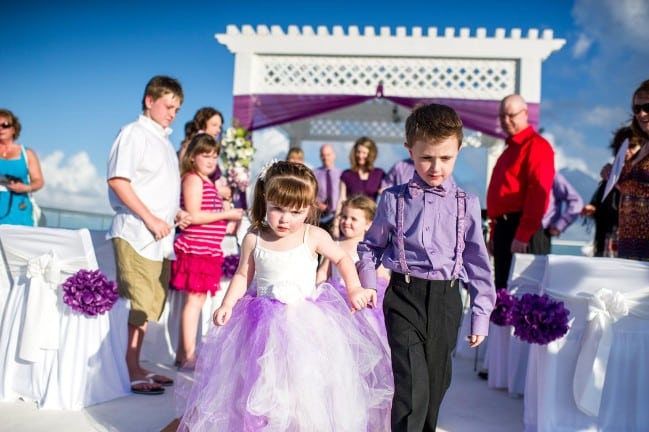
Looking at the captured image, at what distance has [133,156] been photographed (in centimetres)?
296

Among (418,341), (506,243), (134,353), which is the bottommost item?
(134,353)

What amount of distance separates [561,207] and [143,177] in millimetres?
3354

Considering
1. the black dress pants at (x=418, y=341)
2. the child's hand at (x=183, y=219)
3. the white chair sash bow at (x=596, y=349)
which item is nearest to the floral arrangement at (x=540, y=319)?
the white chair sash bow at (x=596, y=349)

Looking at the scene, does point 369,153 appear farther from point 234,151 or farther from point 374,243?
point 374,243

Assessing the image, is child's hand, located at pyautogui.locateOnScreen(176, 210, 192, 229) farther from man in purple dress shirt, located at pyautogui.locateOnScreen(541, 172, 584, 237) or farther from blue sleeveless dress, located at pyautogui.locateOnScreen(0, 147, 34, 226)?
man in purple dress shirt, located at pyautogui.locateOnScreen(541, 172, 584, 237)

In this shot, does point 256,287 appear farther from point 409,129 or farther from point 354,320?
point 409,129

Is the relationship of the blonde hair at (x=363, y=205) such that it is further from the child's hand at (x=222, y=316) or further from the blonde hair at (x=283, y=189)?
the child's hand at (x=222, y=316)

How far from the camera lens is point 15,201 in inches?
164

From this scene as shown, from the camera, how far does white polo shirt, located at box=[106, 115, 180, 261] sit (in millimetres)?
2955

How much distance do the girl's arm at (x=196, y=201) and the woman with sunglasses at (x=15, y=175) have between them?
155 centimetres

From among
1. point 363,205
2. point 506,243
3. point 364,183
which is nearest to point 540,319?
point 506,243

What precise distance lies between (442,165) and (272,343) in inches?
35.3

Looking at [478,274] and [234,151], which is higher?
[234,151]

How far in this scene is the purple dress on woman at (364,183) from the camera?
5.18 m
